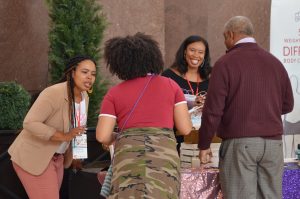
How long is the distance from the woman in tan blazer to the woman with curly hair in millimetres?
942

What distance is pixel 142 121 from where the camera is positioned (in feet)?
12.9

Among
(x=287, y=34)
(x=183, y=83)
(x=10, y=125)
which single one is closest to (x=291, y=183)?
(x=183, y=83)

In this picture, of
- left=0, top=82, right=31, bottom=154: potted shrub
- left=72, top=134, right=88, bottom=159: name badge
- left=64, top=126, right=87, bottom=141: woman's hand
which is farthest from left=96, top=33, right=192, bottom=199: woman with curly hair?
left=0, top=82, right=31, bottom=154: potted shrub

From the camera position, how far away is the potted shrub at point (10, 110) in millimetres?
6543

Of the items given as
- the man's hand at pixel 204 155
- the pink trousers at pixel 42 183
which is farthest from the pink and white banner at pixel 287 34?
the pink trousers at pixel 42 183

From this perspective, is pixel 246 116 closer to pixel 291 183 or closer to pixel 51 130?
pixel 291 183

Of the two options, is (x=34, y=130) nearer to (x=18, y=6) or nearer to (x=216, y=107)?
(x=216, y=107)

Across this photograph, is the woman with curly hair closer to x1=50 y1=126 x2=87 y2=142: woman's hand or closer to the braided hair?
x1=50 y1=126 x2=87 y2=142: woman's hand

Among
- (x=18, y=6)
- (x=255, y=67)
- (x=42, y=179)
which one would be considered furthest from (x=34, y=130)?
(x=18, y=6)

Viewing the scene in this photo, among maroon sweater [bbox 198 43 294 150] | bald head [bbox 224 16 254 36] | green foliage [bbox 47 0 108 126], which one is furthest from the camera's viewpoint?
green foliage [bbox 47 0 108 126]

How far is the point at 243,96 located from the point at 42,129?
1.55 m

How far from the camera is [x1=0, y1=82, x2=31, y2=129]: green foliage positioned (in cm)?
657

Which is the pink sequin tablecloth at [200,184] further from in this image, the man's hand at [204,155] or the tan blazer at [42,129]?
the tan blazer at [42,129]

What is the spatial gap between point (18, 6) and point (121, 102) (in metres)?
4.24
